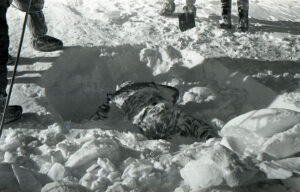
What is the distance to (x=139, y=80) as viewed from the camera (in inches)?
153

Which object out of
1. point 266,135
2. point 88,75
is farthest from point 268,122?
point 88,75

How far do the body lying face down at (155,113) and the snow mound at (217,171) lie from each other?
2.10ft

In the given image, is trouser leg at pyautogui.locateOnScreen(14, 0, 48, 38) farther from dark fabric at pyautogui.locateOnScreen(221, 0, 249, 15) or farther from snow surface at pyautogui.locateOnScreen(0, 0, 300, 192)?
dark fabric at pyautogui.locateOnScreen(221, 0, 249, 15)

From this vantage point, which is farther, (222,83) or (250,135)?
(222,83)

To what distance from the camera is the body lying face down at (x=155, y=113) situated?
2729 millimetres

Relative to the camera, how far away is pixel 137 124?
284 centimetres

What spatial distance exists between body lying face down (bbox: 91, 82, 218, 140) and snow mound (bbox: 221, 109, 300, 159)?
33 centimetres

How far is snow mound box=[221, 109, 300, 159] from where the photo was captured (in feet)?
7.30

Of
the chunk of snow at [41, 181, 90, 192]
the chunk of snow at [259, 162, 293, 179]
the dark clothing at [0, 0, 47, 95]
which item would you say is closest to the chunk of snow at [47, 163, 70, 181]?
the chunk of snow at [41, 181, 90, 192]

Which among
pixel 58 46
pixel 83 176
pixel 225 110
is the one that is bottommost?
pixel 225 110

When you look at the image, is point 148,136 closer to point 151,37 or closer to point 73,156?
point 73,156

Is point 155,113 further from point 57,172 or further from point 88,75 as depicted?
point 88,75

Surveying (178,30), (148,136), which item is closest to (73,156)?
(148,136)

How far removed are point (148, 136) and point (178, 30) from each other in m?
2.15
